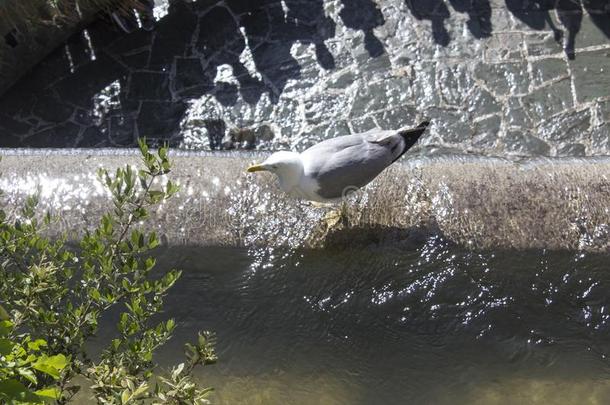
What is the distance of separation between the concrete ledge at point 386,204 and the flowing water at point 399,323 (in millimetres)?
91

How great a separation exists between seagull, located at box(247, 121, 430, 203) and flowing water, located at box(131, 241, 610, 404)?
0.34 meters

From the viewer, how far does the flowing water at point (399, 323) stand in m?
4.10

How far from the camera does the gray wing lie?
439 cm

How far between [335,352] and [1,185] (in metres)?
2.04

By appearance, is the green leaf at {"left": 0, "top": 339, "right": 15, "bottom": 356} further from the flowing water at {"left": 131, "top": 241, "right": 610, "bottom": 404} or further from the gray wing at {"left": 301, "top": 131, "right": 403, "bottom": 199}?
the gray wing at {"left": 301, "top": 131, "right": 403, "bottom": 199}

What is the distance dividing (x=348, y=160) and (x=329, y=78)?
2.22m

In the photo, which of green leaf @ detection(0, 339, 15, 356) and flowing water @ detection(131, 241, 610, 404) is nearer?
green leaf @ detection(0, 339, 15, 356)

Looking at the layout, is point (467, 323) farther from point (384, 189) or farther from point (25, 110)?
point (25, 110)

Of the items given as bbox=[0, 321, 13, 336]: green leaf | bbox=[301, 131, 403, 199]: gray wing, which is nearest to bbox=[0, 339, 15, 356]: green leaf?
bbox=[0, 321, 13, 336]: green leaf

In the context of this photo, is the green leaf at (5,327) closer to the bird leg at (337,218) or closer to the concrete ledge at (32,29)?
the bird leg at (337,218)

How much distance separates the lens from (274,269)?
442 centimetres

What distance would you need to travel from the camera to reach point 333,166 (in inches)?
174

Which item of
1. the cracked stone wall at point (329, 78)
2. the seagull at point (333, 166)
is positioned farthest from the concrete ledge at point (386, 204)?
the cracked stone wall at point (329, 78)

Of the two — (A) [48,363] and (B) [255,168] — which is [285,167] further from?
(A) [48,363]
